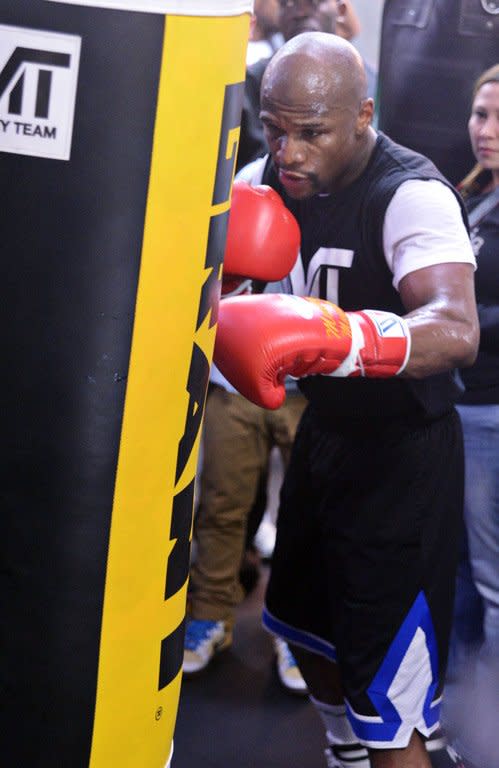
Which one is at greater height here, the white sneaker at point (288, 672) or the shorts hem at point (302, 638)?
the shorts hem at point (302, 638)

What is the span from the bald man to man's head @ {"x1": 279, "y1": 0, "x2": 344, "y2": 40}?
0.86 m

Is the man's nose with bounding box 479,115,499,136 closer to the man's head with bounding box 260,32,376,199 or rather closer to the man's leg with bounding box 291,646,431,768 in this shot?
the man's head with bounding box 260,32,376,199

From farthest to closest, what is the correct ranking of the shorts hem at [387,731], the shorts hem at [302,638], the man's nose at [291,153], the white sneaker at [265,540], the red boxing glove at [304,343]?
the white sneaker at [265,540] < the shorts hem at [302,638] < the shorts hem at [387,731] < the man's nose at [291,153] < the red boxing glove at [304,343]

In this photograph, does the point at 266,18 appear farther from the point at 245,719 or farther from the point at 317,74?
the point at 245,719

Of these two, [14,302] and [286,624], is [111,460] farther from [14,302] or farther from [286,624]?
[286,624]

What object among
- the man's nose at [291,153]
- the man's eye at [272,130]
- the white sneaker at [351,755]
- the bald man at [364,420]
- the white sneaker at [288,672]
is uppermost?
the man's eye at [272,130]

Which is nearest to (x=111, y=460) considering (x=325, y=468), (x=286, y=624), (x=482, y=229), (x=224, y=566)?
(x=325, y=468)

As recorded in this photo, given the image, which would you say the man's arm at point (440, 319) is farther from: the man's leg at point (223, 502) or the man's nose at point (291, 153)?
the man's leg at point (223, 502)

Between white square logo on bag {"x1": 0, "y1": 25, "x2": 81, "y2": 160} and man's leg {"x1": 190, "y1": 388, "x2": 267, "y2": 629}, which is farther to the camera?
man's leg {"x1": 190, "y1": 388, "x2": 267, "y2": 629}

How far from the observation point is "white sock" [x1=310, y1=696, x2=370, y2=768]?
2.06m

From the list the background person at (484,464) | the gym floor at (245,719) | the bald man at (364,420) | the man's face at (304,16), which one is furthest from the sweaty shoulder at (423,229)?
the man's face at (304,16)

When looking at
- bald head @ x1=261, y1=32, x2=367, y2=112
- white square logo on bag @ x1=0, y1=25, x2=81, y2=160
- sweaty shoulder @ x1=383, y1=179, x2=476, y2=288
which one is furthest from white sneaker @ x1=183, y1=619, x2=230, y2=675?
white square logo on bag @ x1=0, y1=25, x2=81, y2=160

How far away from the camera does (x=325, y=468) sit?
76.0 inches

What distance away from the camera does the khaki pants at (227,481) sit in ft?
9.09
